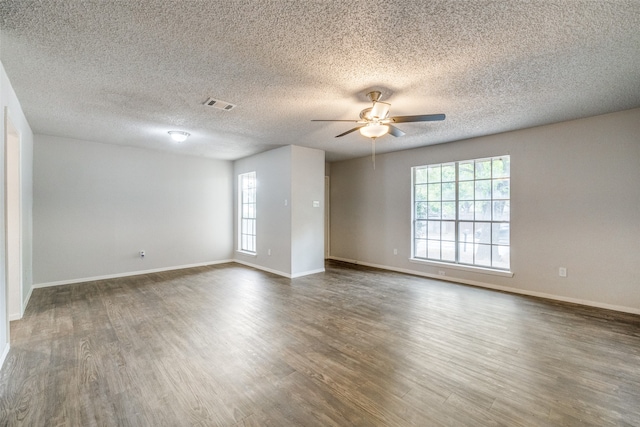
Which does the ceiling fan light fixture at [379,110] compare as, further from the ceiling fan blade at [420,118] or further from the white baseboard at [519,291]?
the white baseboard at [519,291]

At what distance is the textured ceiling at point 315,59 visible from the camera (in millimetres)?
1811

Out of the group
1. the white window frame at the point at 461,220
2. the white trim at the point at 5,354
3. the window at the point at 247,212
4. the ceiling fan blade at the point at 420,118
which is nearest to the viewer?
the white trim at the point at 5,354

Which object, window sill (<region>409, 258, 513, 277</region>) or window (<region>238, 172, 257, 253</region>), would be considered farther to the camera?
window (<region>238, 172, 257, 253</region>)

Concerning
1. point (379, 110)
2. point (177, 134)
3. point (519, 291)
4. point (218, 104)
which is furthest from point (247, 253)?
point (519, 291)

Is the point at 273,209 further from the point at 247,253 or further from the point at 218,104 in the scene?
the point at 218,104

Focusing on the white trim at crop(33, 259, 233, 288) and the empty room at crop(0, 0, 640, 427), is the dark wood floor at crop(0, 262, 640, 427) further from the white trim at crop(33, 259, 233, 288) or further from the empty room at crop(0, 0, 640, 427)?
the white trim at crop(33, 259, 233, 288)

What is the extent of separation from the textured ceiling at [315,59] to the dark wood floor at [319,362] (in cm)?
261

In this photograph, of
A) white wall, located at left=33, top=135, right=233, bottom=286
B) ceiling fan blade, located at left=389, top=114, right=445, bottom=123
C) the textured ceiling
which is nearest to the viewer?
the textured ceiling

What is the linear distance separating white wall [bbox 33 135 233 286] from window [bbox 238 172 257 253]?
1.30 ft

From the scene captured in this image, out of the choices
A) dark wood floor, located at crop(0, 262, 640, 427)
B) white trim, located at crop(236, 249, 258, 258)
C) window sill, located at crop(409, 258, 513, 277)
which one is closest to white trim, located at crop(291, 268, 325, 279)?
dark wood floor, located at crop(0, 262, 640, 427)

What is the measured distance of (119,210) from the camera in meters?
5.52

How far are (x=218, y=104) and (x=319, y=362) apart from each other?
3031 millimetres

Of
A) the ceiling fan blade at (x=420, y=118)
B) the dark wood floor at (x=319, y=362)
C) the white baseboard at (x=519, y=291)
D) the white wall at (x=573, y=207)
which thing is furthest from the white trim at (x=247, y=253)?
the ceiling fan blade at (x=420, y=118)

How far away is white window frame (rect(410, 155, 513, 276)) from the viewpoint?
474 centimetres
